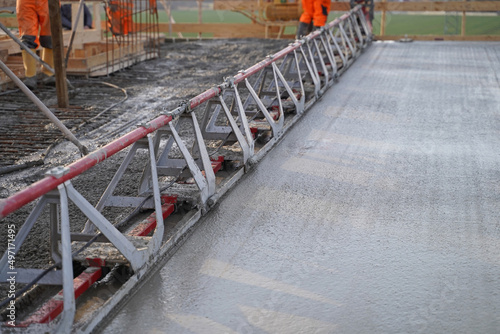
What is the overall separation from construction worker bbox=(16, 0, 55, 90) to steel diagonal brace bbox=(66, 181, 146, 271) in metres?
7.07

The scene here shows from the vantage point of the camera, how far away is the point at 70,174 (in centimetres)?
359

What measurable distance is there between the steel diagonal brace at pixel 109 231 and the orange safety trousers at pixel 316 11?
11.2 metres

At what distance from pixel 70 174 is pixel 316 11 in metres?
11.9

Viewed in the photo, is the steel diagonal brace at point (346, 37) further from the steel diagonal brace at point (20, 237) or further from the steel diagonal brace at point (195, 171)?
the steel diagonal brace at point (20, 237)

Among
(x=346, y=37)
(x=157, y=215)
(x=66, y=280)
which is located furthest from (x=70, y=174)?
(x=346, y=37)

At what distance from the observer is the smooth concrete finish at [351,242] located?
12.6ft

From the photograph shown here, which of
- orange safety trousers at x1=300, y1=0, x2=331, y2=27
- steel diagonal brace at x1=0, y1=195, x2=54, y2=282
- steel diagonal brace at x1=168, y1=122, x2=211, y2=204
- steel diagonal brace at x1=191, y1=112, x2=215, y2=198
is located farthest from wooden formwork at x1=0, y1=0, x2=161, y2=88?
steel diagonal brace at x1=0, y1=195, x2=54, y2=282

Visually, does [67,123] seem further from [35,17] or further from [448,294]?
[448,294]

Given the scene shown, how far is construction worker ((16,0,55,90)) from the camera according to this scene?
10289 millimetres

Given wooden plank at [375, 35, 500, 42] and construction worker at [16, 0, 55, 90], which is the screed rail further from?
wooden plank at [375, 35, 500, 42]

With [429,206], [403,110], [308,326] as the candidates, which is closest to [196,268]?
[308,326]

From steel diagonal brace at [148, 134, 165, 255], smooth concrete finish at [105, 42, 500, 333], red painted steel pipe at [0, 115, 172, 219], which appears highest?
red painted steel pipe at [0, 115, 172, 219]

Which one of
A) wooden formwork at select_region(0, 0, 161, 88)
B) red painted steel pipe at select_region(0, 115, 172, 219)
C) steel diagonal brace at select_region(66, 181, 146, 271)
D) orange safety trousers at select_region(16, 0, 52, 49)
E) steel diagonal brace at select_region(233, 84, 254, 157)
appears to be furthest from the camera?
wooden formwork at select_region(0, 0, 161, 88)

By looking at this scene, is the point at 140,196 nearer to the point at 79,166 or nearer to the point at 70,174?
the point at 79,166
